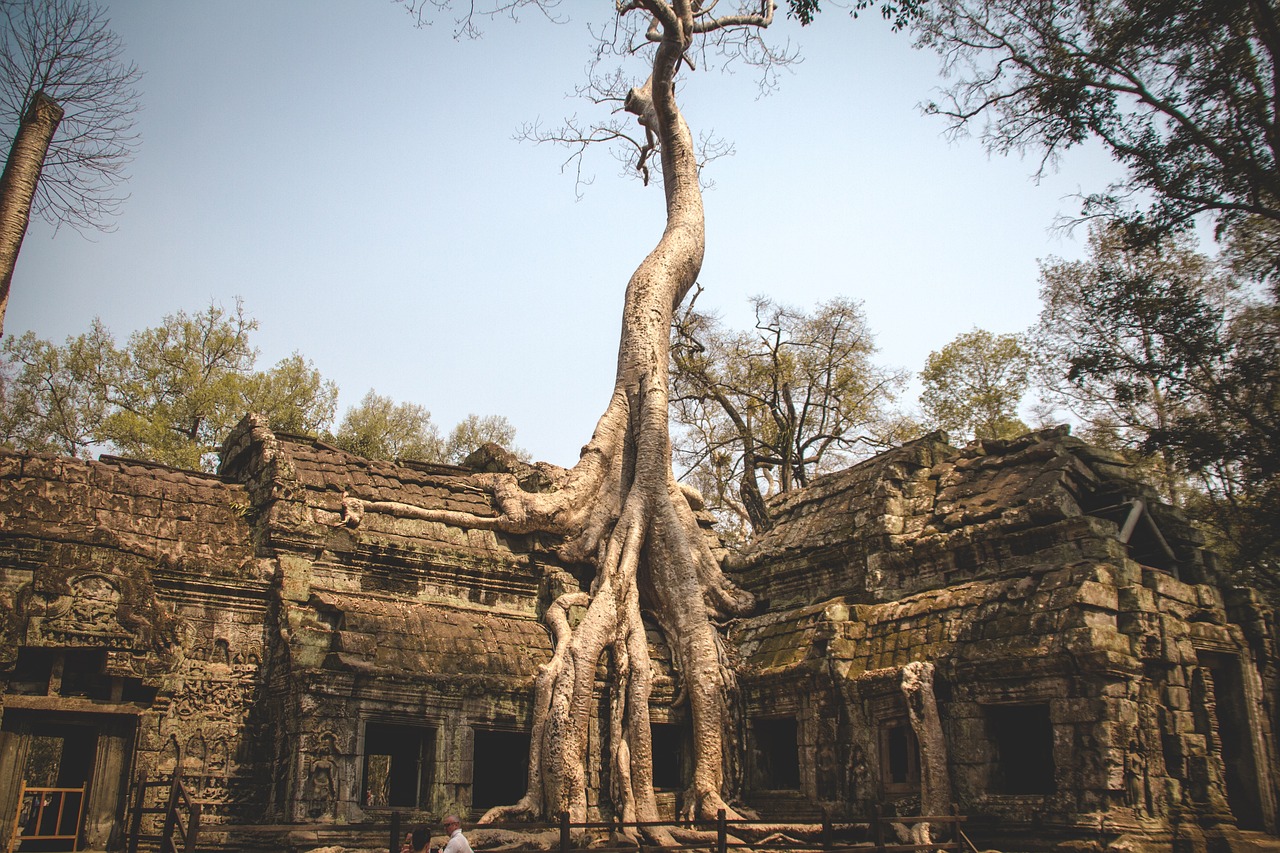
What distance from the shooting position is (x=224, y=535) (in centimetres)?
1028

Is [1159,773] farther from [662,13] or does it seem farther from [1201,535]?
[662,13]

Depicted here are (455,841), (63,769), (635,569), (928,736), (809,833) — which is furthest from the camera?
(635,569)

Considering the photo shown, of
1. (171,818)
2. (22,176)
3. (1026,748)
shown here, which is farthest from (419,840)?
(22,176)

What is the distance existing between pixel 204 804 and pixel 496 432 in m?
21.1

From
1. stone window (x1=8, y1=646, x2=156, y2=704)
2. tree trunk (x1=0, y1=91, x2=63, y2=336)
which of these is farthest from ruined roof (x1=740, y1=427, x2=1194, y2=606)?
tree trunk (x1=0, y1=91, x2=63, y2=336)

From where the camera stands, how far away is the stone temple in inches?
329

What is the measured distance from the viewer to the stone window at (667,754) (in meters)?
11.3

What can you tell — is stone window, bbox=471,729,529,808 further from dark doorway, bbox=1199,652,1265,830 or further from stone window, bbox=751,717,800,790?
dark doorway, bbox=1199,652,1265,830

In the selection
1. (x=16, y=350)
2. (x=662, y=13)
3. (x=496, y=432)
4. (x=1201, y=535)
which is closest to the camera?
(x=1201, y=535)

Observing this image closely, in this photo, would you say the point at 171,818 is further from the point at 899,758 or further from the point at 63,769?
the point at 899,758

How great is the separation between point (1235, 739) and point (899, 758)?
3061 mm

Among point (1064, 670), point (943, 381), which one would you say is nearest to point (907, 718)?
point (1064, 670)

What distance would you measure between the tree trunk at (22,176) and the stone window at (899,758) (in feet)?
31.2

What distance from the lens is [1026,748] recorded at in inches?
388
